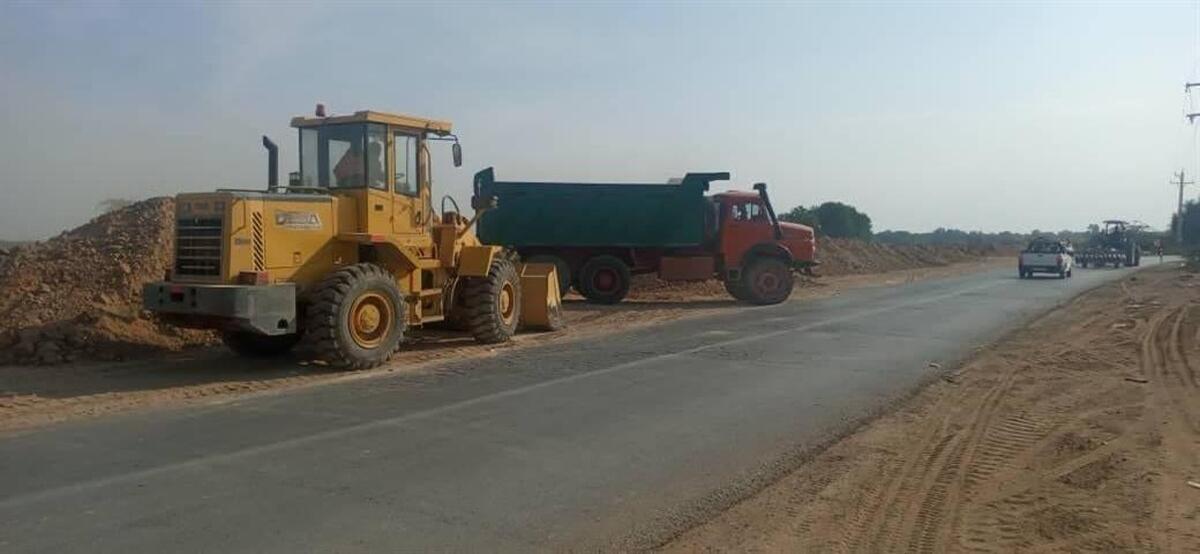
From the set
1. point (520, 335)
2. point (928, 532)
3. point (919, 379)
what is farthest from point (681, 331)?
point (928, 532)

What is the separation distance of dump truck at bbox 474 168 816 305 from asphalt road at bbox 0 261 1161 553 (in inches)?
432

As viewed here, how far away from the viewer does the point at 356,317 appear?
11.9 metres

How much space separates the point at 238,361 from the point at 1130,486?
33.8ft

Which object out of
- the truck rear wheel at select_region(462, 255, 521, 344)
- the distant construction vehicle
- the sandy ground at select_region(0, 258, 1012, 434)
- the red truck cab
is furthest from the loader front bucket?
the distant construction vehicle

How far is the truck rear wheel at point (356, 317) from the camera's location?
37.6ft

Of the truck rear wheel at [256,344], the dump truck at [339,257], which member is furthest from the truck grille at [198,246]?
the truck rear wheel at [256,344]

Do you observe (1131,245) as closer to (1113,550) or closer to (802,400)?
(802,400)

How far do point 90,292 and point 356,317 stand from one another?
530 cm

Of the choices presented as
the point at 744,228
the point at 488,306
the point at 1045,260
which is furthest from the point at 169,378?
the point at 1045,260

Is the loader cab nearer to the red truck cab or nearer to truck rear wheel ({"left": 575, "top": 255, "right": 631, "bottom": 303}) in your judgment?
truck rear wheel ({"left": 575, "top": 255, "right": 631, "bottom": 303})

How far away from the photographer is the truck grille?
1112cm

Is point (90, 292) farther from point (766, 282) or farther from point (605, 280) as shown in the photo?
point (766, 282)

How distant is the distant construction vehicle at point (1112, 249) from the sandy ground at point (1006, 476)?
4324cm

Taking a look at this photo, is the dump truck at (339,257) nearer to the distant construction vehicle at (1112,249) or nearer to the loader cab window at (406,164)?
the loader cab window at (406,164)
